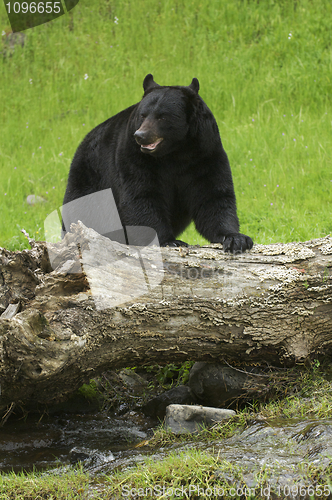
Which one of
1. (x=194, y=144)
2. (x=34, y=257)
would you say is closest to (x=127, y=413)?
(x=34, y=257)

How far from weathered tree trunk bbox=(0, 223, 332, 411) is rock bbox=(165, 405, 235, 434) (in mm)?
300

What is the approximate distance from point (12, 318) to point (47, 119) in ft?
28.1

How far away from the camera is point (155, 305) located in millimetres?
2762

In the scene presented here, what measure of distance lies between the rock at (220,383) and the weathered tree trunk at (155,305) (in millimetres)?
143

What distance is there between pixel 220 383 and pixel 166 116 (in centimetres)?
Result: 203

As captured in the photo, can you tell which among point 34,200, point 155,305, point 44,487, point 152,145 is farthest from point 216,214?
point 34,200

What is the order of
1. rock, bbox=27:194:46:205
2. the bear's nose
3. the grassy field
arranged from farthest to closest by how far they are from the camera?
rock, bbox=27:194:46:205
the grassy field
the bear's nose

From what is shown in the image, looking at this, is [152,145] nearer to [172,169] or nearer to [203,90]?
[172,169]

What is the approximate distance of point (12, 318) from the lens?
235 centimetres

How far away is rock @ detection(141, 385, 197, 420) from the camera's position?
127 inches

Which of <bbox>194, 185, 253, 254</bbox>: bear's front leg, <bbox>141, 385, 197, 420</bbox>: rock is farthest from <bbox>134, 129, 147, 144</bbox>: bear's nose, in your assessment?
<bbox>141, 385, 197, 420</bbox>: rock

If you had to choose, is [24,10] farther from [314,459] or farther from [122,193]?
[314,459]

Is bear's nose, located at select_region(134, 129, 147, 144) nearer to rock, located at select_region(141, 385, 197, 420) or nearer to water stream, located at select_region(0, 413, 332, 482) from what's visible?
rock, located at select_region(141, 385, 197, 420)

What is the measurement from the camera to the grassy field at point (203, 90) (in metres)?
6.96
